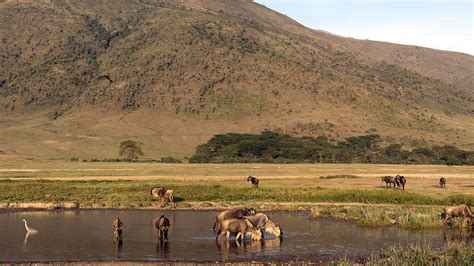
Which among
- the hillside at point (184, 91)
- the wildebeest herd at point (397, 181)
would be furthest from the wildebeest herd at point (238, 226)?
the hillside at point (184, 91)

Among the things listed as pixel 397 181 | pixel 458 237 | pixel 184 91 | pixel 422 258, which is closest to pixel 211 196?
pixel 397 181

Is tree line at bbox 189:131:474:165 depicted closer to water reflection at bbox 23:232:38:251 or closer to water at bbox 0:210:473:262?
water at bbox 0:210:473:262

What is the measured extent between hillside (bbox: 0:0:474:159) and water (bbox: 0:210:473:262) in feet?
292

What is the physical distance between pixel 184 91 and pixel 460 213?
422 ft

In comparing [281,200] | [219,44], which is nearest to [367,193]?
[281,200]

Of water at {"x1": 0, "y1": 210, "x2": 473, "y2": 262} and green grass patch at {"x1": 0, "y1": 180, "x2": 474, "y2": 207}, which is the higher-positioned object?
green grass patch at {"x1": 0, "y1": 180, "x2": 474, "y2": 207}

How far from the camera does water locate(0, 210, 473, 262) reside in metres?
24.5

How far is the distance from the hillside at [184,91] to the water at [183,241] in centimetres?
8901

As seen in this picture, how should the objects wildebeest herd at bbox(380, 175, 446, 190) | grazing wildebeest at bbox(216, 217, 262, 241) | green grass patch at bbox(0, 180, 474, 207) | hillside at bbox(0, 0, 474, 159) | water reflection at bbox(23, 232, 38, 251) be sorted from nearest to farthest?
water reflection at bbox(23, 232, 38, 251)
grazing wildebeest at bbox(216, 217, 262, 241)
green grass patch at bbox(0, 180, 474, 207)
wildebeest herd at bbox(380, 175, 446, 190)
hillside at bbox(0, 0, 474, 159)

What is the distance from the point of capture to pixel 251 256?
24.3 meters

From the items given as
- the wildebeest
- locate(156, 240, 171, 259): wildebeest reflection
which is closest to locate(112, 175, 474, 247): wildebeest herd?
locate(156, 240, 171, 259): wildebeest reflection

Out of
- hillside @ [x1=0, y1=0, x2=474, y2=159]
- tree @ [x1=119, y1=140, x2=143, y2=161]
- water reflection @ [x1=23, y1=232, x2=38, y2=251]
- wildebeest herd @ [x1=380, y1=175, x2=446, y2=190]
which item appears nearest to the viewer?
water reflection @ [x1=23, y1=232, x2=38, y2=251]

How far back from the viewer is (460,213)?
1261 inches

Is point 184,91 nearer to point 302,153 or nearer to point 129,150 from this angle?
point 129,150
